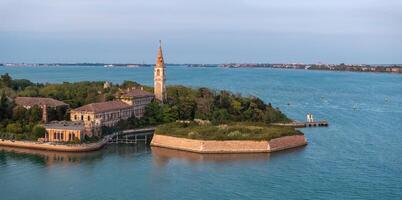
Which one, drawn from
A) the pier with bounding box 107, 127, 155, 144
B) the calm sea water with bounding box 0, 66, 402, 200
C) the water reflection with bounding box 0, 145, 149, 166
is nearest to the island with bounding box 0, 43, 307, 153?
the pier with bounding box 107, 127, 155, 144

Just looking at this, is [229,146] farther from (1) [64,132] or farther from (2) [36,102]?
(2) [36,102]

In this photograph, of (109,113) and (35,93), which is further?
(35,93)

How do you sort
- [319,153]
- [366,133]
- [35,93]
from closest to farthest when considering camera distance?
[319,153] < [366,133] < [35,93]

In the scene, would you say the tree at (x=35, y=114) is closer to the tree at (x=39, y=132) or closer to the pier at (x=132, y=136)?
the tree at (x=39, y=132)

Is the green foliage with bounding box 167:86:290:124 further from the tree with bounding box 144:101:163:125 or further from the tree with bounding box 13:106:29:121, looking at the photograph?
the tree with bounding box 13:106:29:121

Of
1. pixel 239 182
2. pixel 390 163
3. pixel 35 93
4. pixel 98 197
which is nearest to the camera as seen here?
pixel 98 197

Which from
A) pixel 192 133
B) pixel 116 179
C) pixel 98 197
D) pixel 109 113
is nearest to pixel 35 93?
pixel 109 113

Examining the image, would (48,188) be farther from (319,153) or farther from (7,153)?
(319,153)

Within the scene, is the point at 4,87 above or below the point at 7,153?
above
